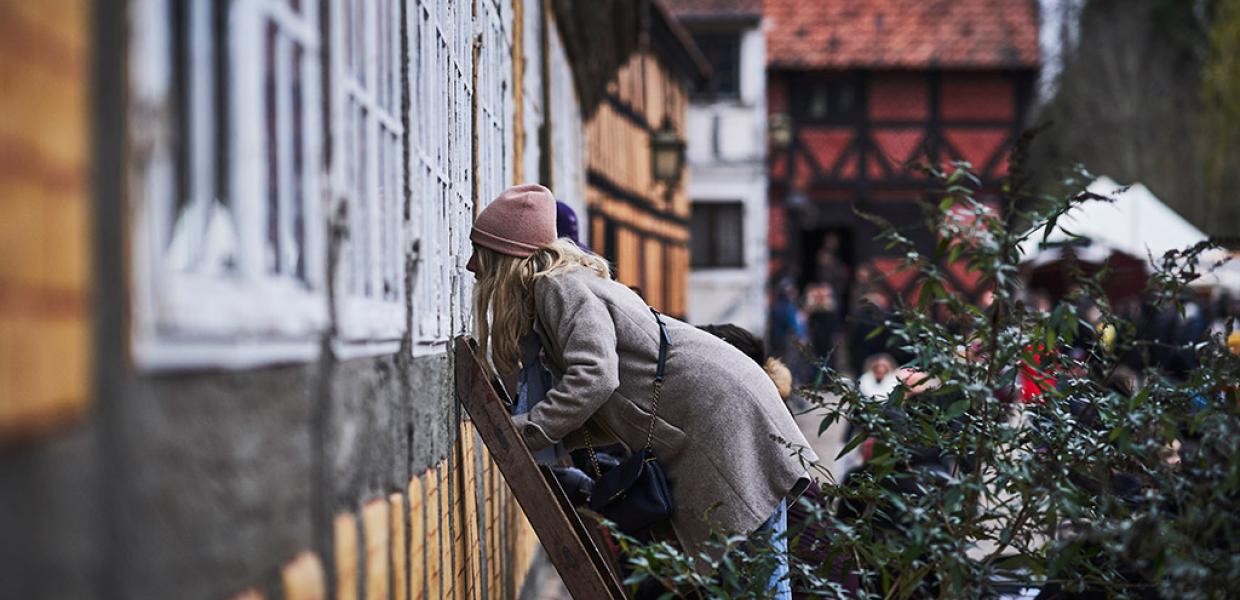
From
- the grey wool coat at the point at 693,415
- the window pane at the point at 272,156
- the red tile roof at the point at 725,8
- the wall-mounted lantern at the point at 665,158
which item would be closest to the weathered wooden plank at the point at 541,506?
the grey wool coat at the point at 693,415

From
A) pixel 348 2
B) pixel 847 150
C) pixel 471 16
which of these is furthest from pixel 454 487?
pixel 847 150

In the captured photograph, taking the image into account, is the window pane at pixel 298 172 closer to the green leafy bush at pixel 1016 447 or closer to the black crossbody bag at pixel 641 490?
the green leafy bush at pixel 1016 447

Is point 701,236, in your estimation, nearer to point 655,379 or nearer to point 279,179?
point 655,379

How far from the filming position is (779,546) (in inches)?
146

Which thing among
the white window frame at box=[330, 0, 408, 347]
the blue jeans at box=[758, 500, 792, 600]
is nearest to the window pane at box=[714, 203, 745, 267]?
the blue jeans at box=[758, 500, 792, 600]

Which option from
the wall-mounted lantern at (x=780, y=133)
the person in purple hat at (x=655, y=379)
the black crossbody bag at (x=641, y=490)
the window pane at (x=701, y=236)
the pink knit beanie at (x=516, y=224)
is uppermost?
the wall-mounted lantern at (x=780, y=133)

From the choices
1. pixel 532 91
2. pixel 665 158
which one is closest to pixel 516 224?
pixel 532 91

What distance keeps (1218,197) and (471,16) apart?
28.3 m

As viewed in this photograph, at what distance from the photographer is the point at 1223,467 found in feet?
9.17

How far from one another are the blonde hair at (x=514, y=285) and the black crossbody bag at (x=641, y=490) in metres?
0.25

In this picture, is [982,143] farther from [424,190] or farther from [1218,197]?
[424,190]

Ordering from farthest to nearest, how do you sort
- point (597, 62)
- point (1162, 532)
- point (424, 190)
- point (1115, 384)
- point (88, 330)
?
point (597, 62) < point (1115, 384) < point (424, 190) < point (1162, 532) < point (88, 330)

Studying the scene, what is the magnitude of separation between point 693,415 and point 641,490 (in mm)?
199

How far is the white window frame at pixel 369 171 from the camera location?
7.95 ft
